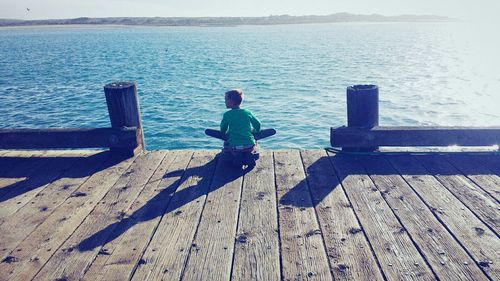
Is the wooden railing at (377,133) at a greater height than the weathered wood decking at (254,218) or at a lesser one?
greater

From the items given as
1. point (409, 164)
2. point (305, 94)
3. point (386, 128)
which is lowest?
point (305, 94)

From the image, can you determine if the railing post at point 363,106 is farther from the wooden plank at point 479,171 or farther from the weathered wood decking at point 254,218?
the wooden plank at point 479,171

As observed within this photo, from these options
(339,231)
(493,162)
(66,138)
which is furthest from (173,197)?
(493,162)

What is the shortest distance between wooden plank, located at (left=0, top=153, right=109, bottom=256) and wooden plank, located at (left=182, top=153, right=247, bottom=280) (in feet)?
5.70

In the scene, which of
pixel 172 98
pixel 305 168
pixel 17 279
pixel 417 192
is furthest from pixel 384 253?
pixel 172 98

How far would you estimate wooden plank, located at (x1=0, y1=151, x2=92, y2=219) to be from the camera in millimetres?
4781

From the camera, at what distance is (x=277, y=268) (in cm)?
339

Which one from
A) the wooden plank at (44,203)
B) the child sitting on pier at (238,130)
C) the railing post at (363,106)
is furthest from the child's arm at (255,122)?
the wooden plank at (44,203)

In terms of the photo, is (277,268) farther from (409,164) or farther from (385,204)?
(409,164)

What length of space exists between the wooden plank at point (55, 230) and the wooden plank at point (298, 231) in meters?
2.18

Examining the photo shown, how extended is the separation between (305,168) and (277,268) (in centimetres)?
249

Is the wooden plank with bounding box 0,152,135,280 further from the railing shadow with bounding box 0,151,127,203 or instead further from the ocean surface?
the ocean surface

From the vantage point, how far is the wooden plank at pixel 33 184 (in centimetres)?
478

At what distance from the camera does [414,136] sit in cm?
595
